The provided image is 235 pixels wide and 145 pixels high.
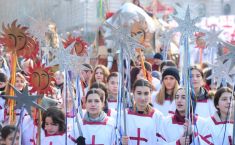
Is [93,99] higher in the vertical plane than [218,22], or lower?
lower

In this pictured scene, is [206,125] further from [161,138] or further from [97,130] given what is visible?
[97,130]

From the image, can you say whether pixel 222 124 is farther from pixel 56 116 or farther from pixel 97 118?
pixel 56 116

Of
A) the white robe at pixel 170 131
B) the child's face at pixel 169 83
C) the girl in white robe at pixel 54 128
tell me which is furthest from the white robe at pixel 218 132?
the child's face at pixel 169 83

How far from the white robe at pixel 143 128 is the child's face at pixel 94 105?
1.29ft

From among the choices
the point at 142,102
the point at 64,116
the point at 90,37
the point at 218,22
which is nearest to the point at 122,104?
the point at 142,102

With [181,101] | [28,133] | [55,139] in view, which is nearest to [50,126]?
[55,139]

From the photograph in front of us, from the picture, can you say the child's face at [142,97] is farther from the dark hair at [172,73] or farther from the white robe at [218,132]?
the dark hair at [172,73]

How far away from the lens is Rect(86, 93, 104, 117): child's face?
7129 millimetres

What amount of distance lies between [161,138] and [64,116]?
1.10 meters

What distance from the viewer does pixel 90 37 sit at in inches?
1031

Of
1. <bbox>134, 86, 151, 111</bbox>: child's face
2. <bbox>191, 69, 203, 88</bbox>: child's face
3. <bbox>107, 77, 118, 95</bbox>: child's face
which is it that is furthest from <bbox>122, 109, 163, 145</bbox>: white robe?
<bbox>107, 77, 118, 95</bbox>: child's face

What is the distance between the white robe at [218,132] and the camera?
6.70 m

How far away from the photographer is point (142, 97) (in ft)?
24.1

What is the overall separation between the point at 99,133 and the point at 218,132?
1.26 metres
